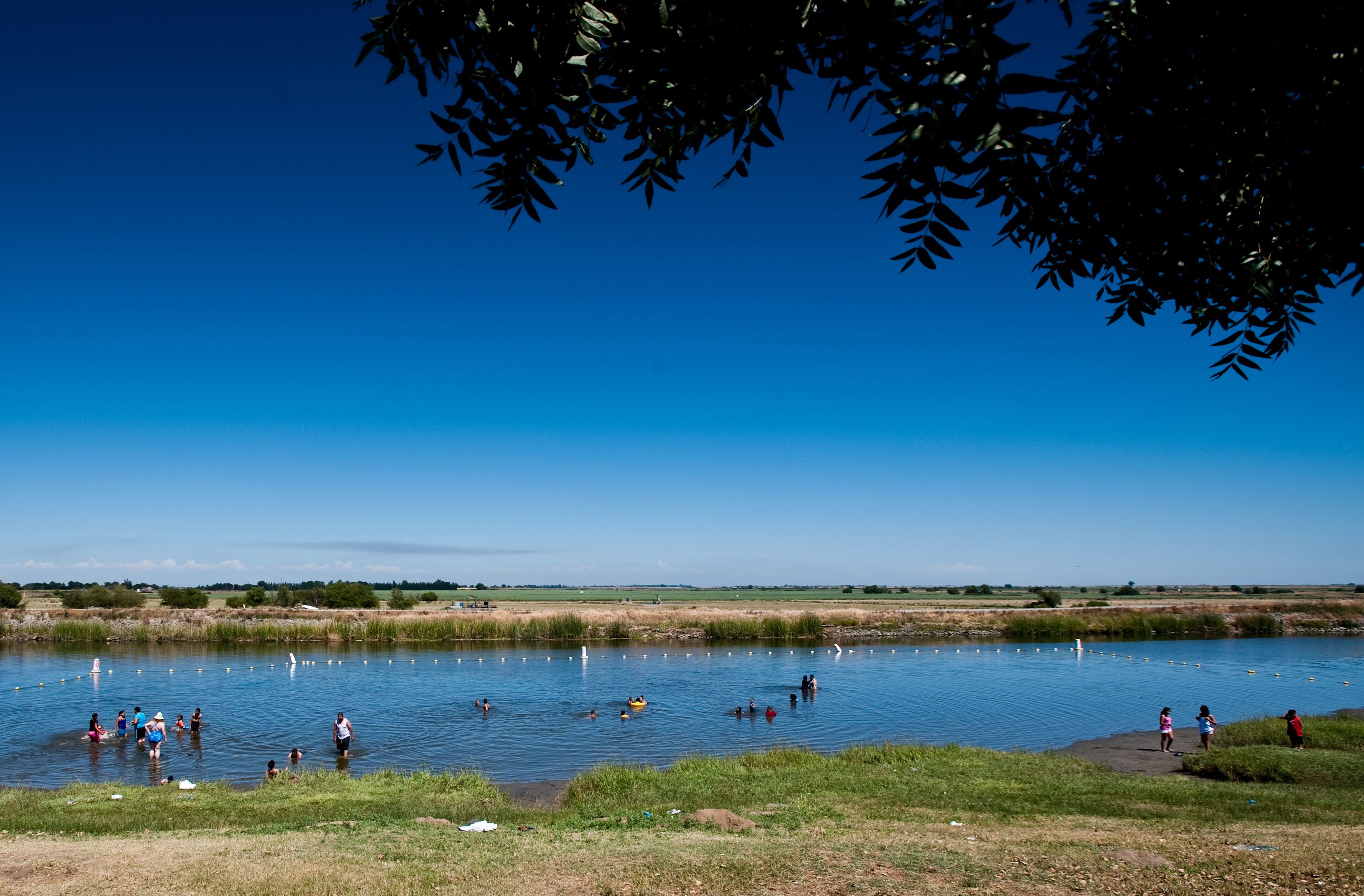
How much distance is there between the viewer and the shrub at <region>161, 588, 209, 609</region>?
8306 cm

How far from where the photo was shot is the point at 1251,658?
55.2m

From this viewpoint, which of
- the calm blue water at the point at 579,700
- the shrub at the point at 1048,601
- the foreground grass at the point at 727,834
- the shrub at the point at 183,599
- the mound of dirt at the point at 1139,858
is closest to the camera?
the foreground grass at the point at 727,834

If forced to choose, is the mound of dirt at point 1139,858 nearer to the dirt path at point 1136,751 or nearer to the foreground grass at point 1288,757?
the foreground grass at point 1288,757

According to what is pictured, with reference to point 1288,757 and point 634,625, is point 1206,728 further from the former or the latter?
point 634,625

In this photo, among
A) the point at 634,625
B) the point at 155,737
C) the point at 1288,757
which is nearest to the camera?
the point at 1288,757

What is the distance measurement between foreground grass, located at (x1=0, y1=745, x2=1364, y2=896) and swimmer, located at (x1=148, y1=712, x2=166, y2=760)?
648cm

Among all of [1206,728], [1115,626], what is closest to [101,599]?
[1206,728]

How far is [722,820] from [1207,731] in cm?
1851

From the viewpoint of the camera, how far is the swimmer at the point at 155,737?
25234 millimetres

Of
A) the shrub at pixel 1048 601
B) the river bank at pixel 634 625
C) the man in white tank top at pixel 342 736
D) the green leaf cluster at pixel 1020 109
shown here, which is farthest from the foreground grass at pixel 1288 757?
the shrub at pixel 1048 601

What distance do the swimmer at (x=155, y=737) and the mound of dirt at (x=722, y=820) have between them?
63.7 ft

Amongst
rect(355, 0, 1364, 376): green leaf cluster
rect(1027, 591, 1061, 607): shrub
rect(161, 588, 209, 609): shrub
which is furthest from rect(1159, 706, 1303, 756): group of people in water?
rect(161, 588, 209, 609): shrub

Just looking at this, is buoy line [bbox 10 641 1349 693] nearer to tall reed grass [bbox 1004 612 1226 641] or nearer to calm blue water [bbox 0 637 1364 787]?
calm blue water [bbox 0 637 1364 787]

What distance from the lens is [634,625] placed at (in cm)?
6769
